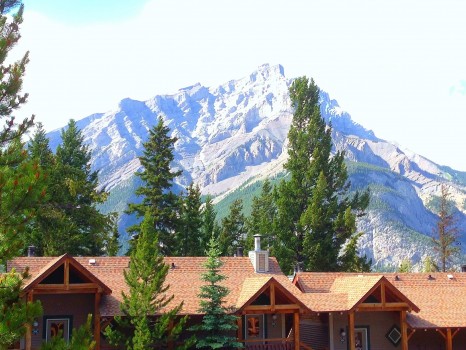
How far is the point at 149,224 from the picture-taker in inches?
945

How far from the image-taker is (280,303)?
88.2 ft

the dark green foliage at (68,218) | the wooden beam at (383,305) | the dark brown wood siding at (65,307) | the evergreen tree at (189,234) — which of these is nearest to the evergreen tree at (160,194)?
the evergreen tree at (189,234)

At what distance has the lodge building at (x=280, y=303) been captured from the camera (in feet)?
82.3

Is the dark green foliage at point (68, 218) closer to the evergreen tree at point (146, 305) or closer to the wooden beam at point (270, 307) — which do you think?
the evergreen tree at point (146, 305)

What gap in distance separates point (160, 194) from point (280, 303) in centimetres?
1950

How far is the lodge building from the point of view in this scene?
25.1 metres

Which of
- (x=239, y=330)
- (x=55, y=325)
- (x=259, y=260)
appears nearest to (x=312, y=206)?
(x=259, y=260)

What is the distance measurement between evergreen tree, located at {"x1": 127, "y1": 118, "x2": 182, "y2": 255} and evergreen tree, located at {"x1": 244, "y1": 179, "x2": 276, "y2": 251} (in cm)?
539

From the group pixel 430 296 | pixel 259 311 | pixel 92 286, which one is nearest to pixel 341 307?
pixel 259 311

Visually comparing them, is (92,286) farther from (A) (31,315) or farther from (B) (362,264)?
(B) (362,264)

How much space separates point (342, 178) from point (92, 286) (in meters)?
23.7

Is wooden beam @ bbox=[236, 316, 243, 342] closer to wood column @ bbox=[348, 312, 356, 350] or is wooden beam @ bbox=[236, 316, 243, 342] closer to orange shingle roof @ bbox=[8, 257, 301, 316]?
orange shingle roof @ bbox=[8, 257, 301, 316]

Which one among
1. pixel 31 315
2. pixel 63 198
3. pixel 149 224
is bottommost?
pixel 31 315

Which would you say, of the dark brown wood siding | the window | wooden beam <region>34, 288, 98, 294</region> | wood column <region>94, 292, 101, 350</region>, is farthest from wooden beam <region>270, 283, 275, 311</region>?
the window
